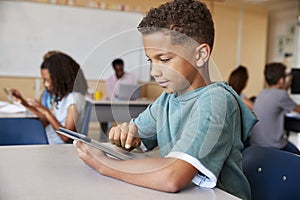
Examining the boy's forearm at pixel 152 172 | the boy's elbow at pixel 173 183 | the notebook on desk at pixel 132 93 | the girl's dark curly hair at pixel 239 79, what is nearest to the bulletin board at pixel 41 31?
the girl's dark curly hair at pixel 239 79

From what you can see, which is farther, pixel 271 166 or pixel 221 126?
pixel 271 166

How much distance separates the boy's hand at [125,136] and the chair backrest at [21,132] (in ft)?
3.27

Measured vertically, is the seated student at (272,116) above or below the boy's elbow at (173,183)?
below

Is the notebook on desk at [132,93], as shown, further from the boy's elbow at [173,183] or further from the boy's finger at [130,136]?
the boy's elbow at [173,183]

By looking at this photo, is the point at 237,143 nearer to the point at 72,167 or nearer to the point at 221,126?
the point at 221,126

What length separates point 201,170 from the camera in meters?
0.72

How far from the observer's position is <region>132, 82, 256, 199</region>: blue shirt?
725mm

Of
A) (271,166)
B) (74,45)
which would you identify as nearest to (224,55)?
(74,45)

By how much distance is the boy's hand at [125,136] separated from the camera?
3.01ft

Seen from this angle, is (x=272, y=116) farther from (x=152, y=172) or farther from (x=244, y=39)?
(x=244, y=39)

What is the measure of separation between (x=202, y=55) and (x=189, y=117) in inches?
5.4

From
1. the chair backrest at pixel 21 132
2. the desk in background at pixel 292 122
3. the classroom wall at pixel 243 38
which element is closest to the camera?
the chair backrest at pixel 21 132

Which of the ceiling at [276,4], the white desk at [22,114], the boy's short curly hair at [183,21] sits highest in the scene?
the ceiling at [276,4]

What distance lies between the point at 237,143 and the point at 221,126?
103 millimetres
